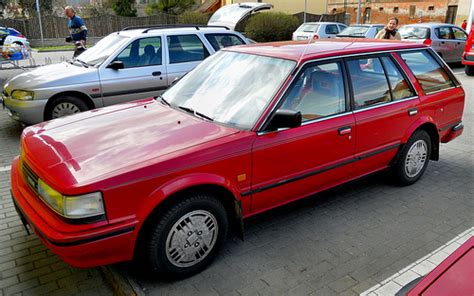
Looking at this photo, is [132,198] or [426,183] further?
[426,183]

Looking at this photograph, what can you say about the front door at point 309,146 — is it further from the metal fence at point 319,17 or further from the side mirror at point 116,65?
the metal fence at point 319,17

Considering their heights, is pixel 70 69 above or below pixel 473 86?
above

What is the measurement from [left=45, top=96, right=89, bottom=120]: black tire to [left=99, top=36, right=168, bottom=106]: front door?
43cm

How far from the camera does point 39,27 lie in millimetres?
26938

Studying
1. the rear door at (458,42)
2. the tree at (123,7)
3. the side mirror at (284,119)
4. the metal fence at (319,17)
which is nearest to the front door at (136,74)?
the side mirror at (284,119)

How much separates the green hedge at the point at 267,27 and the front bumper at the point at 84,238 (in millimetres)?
21989

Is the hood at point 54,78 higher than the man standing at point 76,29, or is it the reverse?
the man standing at point 76,29

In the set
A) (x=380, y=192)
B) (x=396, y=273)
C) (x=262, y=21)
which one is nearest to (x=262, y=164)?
(x=396, y=273)

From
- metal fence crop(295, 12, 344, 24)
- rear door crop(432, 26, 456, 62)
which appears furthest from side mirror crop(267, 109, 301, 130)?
metal fence crop(295, 12, 344, 24)

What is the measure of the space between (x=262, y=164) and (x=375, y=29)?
546 inches

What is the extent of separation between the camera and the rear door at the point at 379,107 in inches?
156

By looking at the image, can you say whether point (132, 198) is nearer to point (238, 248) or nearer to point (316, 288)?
point (238, 248)

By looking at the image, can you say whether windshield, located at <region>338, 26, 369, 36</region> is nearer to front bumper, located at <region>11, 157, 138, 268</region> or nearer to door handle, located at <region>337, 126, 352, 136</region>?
door handle, located at <region>337, 126, 352, 136</region>

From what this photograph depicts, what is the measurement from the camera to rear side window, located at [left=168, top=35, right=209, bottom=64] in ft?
24.4
